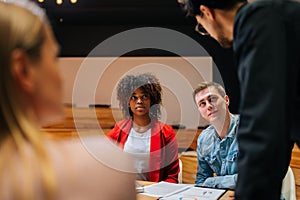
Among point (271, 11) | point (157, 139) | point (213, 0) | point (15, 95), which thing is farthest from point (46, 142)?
point (157, 139)

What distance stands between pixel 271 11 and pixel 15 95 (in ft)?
2.17

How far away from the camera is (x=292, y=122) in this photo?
1.07m

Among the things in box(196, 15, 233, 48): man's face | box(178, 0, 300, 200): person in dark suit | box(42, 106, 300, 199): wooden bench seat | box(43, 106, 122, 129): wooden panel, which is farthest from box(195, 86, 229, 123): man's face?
box(43, 106, 122, 129): wooden panel

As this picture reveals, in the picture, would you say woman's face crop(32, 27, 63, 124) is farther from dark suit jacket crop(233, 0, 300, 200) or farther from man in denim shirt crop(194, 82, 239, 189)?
man in denim shirt crop(194, 82, 239, 189)

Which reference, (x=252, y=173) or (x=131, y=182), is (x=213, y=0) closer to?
(x=252, y=173)

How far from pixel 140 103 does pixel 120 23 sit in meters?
2.97

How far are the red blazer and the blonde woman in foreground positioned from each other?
188 cm

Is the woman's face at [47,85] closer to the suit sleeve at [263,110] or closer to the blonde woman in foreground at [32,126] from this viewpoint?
the blonde woman in foreground at [32,126]

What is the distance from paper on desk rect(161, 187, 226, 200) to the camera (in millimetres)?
1828

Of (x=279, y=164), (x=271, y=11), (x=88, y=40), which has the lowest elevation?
(x=279, y=164)

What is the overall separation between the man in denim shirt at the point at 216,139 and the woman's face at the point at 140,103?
1.26ft

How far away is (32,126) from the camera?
0.60 metres

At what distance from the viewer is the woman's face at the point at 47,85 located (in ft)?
2.04

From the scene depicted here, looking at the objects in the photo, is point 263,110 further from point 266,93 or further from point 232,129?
point 232,129
